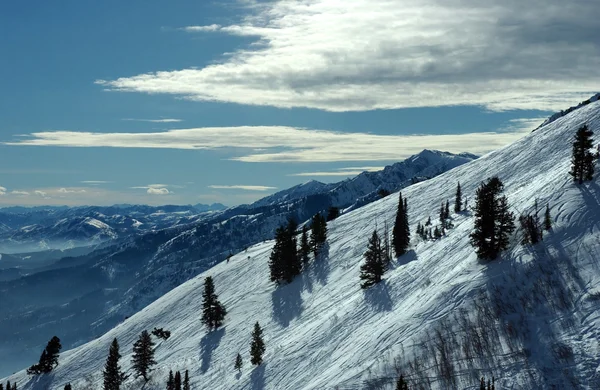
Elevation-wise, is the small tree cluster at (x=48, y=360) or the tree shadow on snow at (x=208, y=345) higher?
the tree shadow on snow at (x=208, y=345)

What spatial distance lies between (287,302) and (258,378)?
25.9 metres

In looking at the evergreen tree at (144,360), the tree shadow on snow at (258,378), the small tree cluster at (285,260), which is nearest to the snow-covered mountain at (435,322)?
the tree shadow on snow at (258,378)

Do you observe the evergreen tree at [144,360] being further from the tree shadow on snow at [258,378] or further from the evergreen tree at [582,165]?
the evergreen tree at [582,165]

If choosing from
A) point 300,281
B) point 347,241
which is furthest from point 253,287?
point 347,241

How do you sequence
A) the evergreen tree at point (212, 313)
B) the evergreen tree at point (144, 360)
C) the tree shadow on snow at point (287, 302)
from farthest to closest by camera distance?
the evergreen tree at point (212, 313) < the evergreen tree at point (144, 360) < the tree shadow on snow at point (287, 302)

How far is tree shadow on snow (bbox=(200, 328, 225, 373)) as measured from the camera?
62.7 meters

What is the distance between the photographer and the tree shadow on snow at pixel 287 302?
65.9 m

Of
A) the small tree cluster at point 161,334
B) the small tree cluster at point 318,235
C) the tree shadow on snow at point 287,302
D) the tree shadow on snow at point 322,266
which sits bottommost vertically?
the small tree cluster at point 161,334

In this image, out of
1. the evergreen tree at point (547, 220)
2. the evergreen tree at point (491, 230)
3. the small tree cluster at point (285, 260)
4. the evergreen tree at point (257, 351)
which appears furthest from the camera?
the small tree cluster at point (285, 260)

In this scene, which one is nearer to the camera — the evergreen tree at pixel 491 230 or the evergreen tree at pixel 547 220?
the evergreen tree at pixel 491 230

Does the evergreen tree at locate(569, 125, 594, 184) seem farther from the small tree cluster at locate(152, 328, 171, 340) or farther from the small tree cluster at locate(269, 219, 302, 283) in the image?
the small tree cluster at locate(152, 328, 171, 340)

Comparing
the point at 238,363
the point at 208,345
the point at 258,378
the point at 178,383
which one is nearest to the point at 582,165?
the point at 258,378

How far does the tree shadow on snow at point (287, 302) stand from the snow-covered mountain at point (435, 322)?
0.99ft

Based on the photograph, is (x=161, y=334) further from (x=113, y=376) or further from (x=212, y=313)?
(x=113, y=376)
